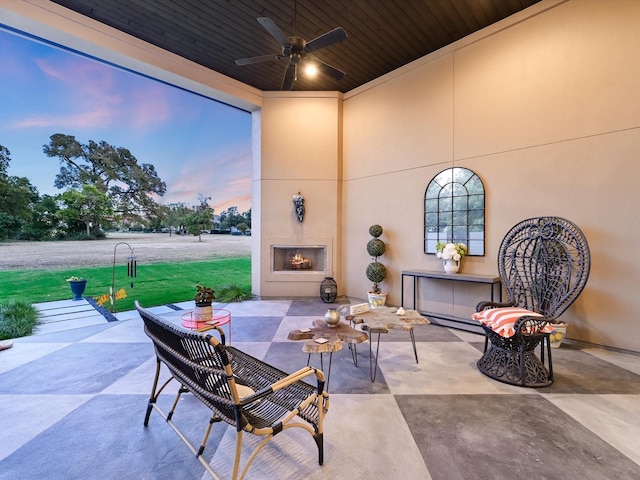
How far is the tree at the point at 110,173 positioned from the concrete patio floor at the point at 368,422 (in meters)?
3.13

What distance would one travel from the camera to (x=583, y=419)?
6.62 feet

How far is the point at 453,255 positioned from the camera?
4211 mm

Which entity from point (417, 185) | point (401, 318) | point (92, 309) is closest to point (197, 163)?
point (92, 309)

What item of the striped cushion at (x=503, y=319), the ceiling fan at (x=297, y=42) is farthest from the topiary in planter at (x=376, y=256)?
the ceiling fan at (x=297, y=42)

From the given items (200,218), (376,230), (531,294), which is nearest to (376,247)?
(376,230)

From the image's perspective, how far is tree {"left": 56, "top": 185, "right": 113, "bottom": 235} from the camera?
16.2 feet

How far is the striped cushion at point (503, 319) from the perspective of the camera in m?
2.52

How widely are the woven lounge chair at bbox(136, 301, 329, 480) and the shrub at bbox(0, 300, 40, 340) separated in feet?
11.2

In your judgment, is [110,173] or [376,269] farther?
[110,173]

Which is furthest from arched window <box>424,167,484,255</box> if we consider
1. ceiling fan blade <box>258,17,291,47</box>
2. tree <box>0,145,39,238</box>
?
tree <box>0,145,39,238</box>

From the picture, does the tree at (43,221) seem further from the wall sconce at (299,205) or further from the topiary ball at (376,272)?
the topiary ball at (376,272)

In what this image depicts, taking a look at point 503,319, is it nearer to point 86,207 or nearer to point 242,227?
point 242,227

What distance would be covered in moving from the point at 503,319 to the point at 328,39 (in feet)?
11.2

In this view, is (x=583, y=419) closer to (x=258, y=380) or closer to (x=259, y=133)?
(x=258, y=380)
